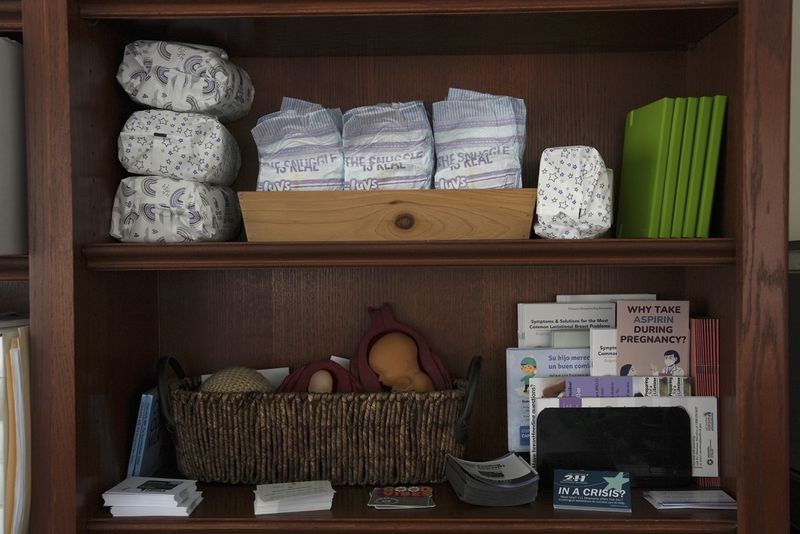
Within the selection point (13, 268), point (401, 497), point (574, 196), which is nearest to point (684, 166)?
point (574, 196)

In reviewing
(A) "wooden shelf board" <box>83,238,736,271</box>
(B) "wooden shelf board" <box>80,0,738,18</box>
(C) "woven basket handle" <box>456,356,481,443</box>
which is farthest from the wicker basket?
(B) "wooden shelf board" <box>80,0,738,18</box>

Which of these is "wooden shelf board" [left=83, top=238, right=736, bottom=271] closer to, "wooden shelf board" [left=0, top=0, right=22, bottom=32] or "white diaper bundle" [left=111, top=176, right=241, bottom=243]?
"white diaper bundle" [left=111, top=176, right=241, bottom=243]

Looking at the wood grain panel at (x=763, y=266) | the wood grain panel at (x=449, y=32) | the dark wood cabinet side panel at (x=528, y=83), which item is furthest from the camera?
the dark wood cabinet side panel at (x=528, y=83)

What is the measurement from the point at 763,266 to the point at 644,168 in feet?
0.89

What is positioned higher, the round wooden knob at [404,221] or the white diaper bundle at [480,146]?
the white diaper bundle at [480,146]

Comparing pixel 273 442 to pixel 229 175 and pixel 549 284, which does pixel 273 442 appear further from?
pixel 549 284

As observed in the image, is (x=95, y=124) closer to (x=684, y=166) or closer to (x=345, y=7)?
(x=345, y=7)

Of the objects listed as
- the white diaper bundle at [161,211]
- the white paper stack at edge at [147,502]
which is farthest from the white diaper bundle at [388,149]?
the white paper stack at edge at [147,502]

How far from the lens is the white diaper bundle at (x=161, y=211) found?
1330 millimetres

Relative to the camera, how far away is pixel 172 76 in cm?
136

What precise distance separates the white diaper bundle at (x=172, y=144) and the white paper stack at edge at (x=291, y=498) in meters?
0.44

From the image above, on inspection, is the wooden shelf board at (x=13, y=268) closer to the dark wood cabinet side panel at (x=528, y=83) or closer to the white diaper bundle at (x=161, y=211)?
the white diaper bundle at (x=161, y=211)

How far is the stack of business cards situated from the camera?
51.2 inches

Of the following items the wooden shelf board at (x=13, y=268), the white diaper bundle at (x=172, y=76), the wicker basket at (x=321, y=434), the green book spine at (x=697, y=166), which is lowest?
the wicker basket at (x=321, y=434)
